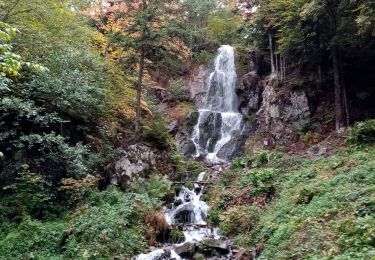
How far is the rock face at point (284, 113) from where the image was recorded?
22.2 m

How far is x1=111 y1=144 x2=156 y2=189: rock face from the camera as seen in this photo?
14172 millimetres

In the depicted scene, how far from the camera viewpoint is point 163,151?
17.0 meters

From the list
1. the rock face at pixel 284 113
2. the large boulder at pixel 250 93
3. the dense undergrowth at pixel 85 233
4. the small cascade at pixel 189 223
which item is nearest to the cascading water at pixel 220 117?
the large boulder at pixel 250 93

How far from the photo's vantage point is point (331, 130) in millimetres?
20266

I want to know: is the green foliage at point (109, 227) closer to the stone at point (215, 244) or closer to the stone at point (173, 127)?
the stone at point (215, 244)

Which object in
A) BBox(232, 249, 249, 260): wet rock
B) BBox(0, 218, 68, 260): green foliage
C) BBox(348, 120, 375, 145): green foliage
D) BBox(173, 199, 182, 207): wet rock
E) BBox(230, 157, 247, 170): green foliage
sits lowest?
BBox(232, 249, 249, 260): wet rock

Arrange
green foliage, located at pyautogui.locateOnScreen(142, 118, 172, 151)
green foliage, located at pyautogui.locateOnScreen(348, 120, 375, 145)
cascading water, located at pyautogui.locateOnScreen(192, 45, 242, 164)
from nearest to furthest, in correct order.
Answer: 1. green foliage, located at pyautogui.locateOnScreen(348, 120, 375, 145)
2. green foliage, located at pyautogui.locateOnScreen(142, 118, 172, 151)
3. cascading water, located at pyautogui.locateOnScreen(192, 45, 242, 164)

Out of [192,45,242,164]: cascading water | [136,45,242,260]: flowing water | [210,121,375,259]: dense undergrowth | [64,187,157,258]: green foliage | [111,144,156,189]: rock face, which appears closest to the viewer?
[210,121,375,259]: dense undergrowth

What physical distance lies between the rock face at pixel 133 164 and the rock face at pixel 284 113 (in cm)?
1012

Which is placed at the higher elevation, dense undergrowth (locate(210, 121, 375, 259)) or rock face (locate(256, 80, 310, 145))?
→ rock face (locate(256, 80, 310, 145))

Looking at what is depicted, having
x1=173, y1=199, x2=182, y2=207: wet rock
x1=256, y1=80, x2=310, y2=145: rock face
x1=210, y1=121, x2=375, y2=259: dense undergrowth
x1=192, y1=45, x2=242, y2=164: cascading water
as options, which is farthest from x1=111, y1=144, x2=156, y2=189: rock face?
x1=256, y1=80, x2=310, y2=145: rock face

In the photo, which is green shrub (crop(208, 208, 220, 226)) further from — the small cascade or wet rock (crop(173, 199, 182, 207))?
wet rock (crop(173, 199, 182, 207))

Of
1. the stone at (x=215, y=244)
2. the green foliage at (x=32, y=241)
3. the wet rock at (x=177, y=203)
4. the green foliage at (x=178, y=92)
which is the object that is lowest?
the stone at (x=215, y=244)

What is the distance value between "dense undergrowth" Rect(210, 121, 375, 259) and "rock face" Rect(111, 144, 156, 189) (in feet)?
10.7
